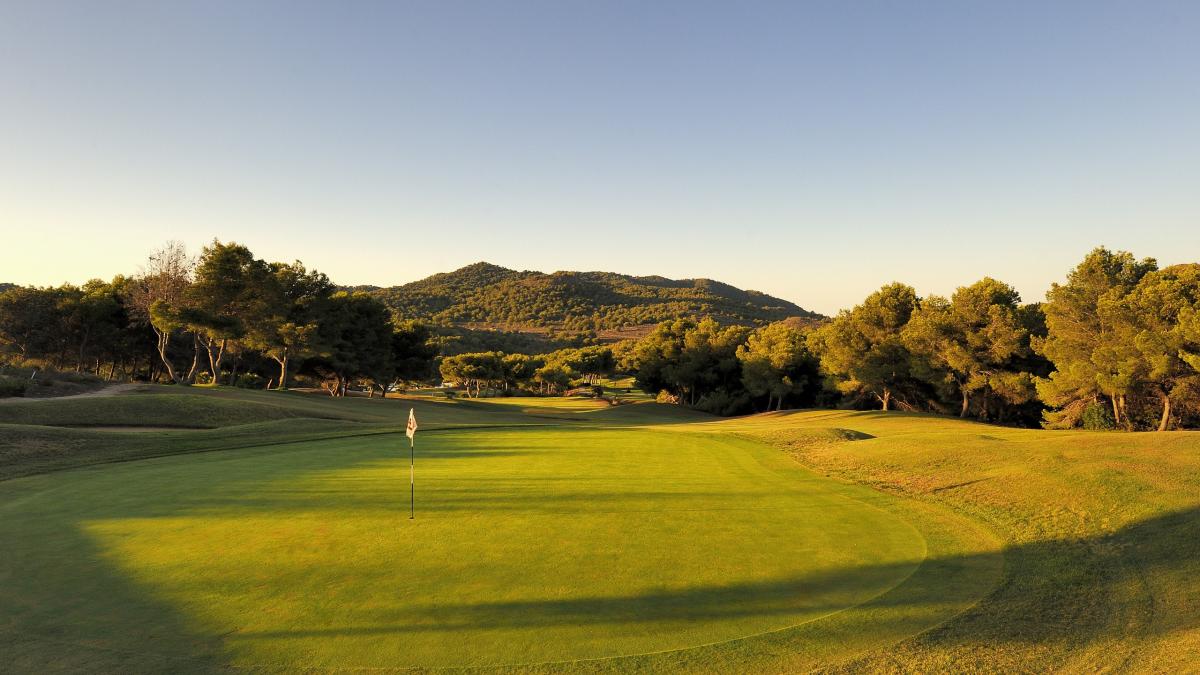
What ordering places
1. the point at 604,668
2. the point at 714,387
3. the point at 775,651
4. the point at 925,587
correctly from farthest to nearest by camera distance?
the point at 714,387 → the point at 925,587 → the point at 775,651 → the point at 604,668

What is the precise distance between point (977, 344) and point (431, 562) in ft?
133

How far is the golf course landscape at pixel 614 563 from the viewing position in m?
5.45

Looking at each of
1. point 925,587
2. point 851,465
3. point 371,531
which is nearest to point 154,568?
point 371,531

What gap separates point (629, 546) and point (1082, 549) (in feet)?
20.9

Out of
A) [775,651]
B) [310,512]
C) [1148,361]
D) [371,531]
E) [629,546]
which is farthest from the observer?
[1148,361]

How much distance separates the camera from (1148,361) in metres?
27.7

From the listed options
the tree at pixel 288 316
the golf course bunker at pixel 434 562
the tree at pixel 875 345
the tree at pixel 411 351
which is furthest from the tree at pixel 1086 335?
the tree at pixel 411 351

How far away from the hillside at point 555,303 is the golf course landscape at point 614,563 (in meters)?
126

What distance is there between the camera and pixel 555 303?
16250cm

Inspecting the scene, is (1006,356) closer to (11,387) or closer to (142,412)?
(142,412)

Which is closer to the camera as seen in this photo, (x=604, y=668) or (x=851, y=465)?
(x=604, y=668)

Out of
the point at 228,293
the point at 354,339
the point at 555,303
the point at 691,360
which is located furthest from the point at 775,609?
the point at 555,303

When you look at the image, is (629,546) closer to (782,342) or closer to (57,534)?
(57,534)

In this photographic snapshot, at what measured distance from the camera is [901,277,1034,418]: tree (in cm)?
3734
